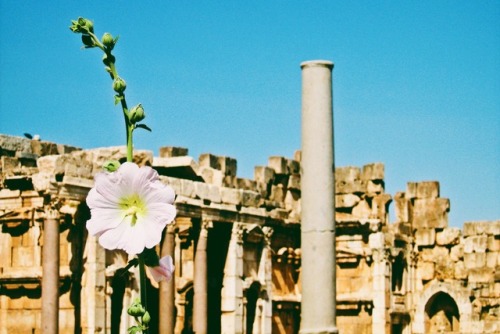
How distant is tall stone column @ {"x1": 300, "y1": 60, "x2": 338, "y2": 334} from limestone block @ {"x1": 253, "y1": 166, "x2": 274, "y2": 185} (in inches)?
727

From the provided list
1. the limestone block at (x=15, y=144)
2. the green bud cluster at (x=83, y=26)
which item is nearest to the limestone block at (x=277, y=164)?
the limestone block at (x=15, y=144)

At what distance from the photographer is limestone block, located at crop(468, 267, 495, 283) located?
33969 millimetres

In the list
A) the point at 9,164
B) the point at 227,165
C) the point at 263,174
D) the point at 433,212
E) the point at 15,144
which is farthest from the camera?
the point at 433,212

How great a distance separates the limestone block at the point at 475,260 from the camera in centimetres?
3441

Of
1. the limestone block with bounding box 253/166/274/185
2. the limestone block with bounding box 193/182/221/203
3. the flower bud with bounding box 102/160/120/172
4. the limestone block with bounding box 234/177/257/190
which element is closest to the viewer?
the flower bud with bounding box 102/160/120/172

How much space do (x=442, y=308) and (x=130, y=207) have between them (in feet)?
103

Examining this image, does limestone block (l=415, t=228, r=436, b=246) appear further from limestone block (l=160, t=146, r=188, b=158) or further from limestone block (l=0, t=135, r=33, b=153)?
limestone block (l=0, t=135, r=33, b=153)

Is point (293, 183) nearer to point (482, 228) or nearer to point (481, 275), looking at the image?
point (482, 228)

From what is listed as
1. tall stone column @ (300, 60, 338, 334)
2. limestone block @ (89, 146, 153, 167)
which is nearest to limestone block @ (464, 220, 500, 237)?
limestone block @ (89, 146, 153, 167)

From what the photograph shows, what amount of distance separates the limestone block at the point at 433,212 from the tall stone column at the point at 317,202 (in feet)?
70.8

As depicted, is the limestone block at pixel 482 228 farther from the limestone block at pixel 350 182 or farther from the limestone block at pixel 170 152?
the limestone block at pixel 170 152

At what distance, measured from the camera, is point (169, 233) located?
26.0 metres

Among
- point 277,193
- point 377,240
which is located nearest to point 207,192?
point 277,193

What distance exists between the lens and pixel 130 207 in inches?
152
